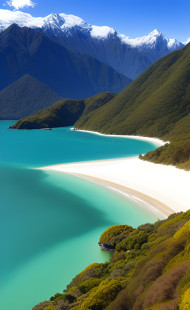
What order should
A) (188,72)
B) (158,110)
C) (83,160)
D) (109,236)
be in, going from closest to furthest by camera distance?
(109,236), (83,160), (158,110), (188,72)

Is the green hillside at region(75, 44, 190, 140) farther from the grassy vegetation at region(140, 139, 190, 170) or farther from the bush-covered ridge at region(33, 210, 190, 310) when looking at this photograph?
the bush-covered ridge at region(33, 210, 190, 310)

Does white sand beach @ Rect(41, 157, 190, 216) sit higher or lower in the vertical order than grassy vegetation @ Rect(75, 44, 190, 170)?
lower

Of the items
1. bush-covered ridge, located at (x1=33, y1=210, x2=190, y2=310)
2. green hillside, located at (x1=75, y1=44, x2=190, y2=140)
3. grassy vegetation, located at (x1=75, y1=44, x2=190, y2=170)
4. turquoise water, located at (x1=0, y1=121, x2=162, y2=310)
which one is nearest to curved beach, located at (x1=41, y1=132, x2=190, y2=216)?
turquoise water, located at (x1=0, y1=121, x2=162, y2=310)

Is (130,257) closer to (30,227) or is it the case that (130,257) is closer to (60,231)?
(60,231)

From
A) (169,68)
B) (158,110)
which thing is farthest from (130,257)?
(169,68)

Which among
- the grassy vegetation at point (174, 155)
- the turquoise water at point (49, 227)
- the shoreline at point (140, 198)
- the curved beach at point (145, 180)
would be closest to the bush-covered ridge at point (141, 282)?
the turquoise water at point (49, 227)

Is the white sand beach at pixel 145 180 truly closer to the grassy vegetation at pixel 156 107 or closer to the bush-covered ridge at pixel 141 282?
the bush-covered ridge at pixel 141 282
